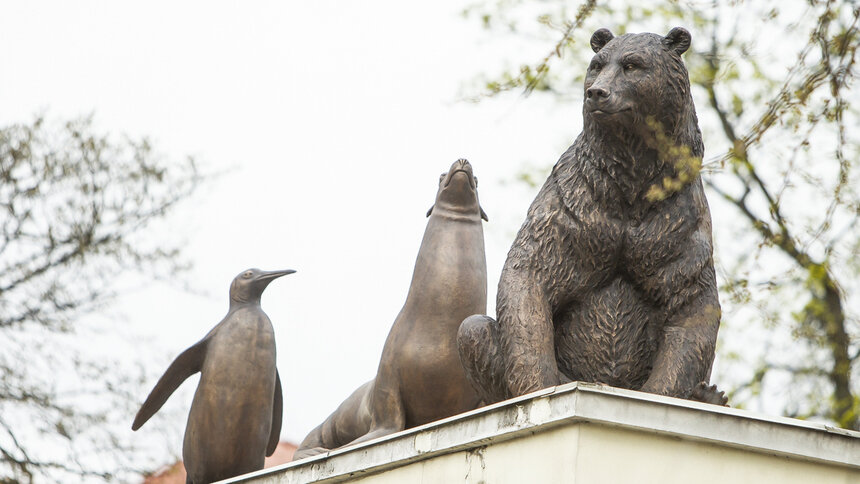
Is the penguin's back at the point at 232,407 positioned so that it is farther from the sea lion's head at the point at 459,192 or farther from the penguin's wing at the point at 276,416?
the sea lion's head at the point at 459,192

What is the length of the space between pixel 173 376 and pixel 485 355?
1861 millimetres

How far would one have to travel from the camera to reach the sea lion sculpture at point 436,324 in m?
4.98

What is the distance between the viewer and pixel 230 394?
17.2 ft

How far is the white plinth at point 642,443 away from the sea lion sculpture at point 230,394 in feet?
6.15

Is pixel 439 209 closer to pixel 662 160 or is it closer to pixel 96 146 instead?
pixel 662 160

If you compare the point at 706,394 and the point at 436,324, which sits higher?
the point at 436,324

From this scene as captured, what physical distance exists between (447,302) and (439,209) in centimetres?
42

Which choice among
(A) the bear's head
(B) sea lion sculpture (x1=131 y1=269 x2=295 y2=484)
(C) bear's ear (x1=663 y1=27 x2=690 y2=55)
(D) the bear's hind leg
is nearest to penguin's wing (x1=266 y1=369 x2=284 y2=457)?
(B) sea lion sculpture (x1=131 y1=269 x2=295 y2=484)

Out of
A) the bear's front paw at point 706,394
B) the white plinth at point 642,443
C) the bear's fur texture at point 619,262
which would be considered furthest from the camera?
the bear's fur texture at point 619,262

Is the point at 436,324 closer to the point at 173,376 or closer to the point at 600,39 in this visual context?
the point at 173,376

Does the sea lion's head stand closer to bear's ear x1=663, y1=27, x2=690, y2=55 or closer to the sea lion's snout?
the sea lion's snout

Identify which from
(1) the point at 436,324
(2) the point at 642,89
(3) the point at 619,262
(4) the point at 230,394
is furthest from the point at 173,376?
(2) the point at 642,89

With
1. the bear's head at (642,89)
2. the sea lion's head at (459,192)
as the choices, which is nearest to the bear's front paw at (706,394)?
the bear's head at (642,89)

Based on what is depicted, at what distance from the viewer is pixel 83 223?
35.6 feet
